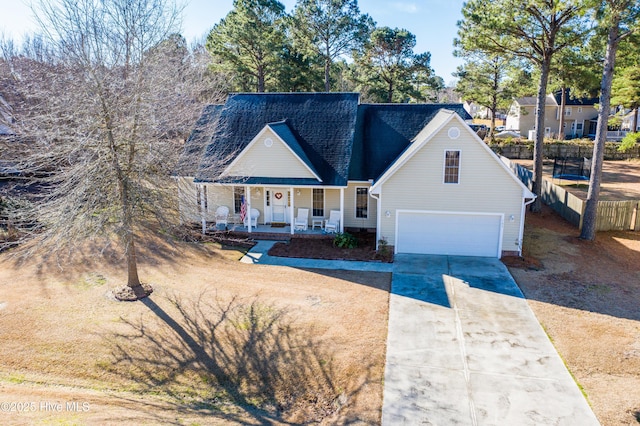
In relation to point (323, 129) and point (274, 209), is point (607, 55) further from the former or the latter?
point (274, 209)

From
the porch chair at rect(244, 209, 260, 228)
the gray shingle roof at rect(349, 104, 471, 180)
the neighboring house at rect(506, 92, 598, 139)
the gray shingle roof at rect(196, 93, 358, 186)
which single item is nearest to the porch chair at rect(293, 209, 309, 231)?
the porch chair at rect(244, 209, 260, 228)

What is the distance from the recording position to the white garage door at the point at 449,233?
16641 millimetres

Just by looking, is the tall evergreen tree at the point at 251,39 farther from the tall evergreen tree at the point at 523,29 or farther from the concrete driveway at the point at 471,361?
the concrete driveway at the point at 471,361

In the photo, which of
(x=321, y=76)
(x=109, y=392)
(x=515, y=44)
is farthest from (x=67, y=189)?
(x=321, y=76)

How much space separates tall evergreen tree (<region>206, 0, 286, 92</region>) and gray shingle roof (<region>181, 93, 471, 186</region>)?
12.6m

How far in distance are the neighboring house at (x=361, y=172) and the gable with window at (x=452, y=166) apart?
4 cm

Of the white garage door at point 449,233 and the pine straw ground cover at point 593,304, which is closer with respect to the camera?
the pine straw ground cover at point 593,304

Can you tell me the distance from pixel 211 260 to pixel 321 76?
26384mm

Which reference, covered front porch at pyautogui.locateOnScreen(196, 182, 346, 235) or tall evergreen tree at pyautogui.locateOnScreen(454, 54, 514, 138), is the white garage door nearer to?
covered front porch at pyautogui.locateOnScreen(196, 182, 346, 235)

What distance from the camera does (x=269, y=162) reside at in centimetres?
1869

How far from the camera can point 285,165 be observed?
18.6 meters

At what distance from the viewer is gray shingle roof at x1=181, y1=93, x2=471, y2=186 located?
18.9 m

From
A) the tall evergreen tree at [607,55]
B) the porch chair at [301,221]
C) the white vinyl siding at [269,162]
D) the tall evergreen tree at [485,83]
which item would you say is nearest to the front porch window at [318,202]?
the porch chair at [301,221]

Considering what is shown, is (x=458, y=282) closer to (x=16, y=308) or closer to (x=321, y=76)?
(x=16, y=308)
